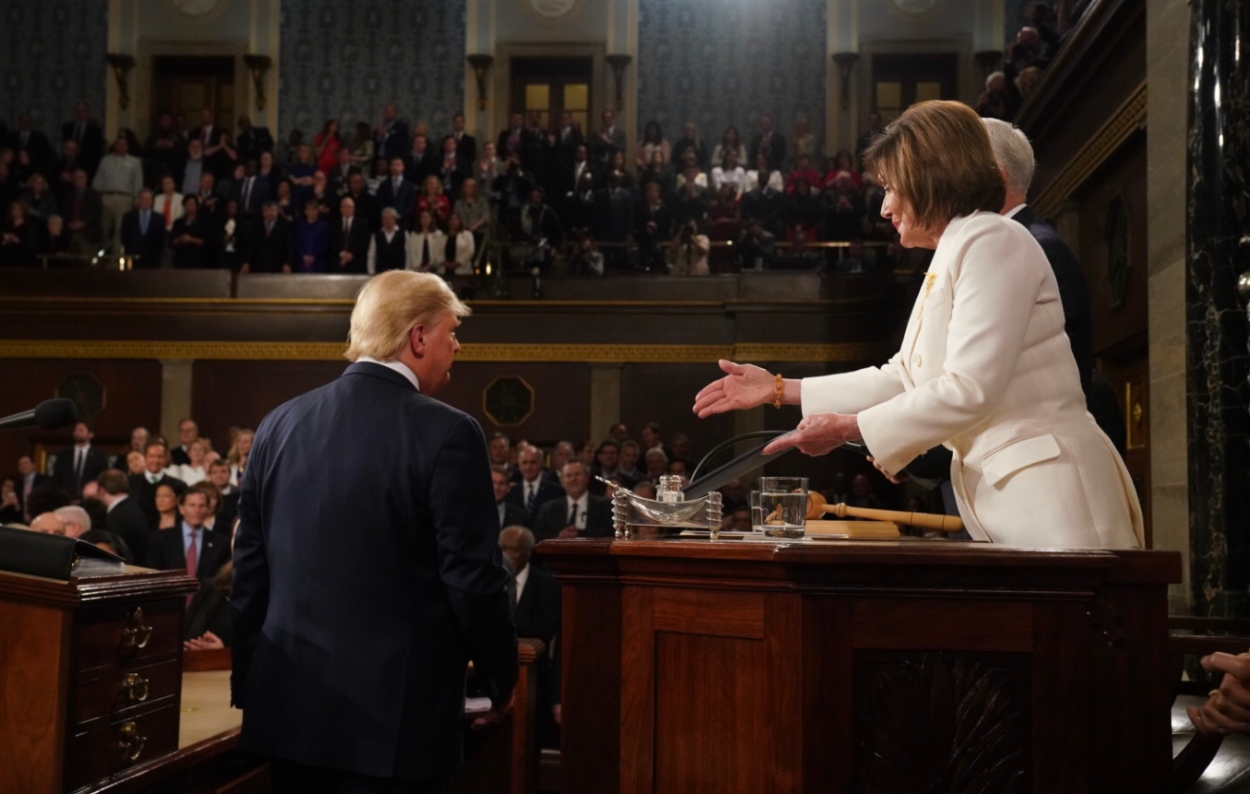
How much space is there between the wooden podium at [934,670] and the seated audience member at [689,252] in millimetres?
10677

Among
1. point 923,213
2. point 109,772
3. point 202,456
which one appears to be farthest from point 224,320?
point 923,213

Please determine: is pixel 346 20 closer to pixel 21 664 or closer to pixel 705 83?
pixel 705 83

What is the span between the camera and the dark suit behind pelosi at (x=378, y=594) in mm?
2275

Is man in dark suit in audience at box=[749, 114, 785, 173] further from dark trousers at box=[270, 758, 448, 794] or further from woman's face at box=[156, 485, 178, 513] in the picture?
dark trousers at box=[270, 758, 448, 794]

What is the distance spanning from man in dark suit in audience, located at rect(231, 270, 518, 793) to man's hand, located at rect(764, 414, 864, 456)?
0.63 m

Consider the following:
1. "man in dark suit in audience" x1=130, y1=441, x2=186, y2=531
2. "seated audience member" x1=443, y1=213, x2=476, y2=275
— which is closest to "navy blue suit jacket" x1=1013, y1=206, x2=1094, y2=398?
"man in dark suit in audience" x1=130, y1=441, x2=186, y2=531

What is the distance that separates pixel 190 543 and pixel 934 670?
5942mm

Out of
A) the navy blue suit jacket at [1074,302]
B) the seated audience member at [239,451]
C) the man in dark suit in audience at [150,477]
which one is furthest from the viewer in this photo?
the seated audience member at [239,451]

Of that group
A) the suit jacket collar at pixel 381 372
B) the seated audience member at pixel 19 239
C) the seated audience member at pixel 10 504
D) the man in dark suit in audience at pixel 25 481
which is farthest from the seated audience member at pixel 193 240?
the suit jacket collar at pixel 381 372

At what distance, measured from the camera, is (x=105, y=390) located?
12.6m

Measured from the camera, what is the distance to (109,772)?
2.66 m

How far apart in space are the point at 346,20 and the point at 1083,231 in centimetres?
1123

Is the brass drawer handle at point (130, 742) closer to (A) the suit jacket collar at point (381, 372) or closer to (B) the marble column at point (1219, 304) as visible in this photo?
(A) the suit jacket collar at point (381, 372)

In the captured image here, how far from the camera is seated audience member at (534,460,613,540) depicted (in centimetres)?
782
